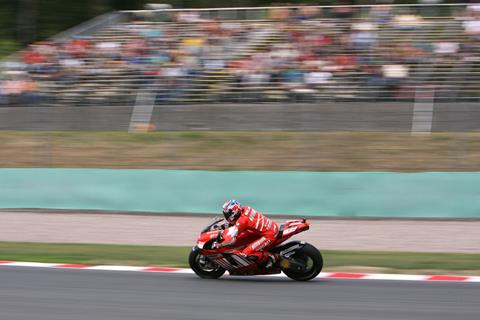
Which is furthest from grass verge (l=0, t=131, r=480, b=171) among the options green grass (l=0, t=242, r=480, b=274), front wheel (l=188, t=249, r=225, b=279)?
front wheel (l=188, t=249, r=225, b=279)

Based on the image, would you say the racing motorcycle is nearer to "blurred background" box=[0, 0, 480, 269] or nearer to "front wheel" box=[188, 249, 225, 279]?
"front wheel" box=[188, 249, 225, 279]

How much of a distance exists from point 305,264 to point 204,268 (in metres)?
1.26

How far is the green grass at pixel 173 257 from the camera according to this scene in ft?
33.5

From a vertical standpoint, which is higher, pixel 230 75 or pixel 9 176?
pixel 230 75

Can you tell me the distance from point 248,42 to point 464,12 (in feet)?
18.8

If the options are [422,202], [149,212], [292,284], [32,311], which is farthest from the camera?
[149,212]

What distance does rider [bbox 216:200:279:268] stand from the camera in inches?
354

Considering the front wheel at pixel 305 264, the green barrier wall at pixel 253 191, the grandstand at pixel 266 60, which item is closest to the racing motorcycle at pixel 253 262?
the front wheel at pixel 305 264

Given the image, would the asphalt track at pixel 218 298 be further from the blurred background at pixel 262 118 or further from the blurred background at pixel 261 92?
the blurred background at pixel 261 92

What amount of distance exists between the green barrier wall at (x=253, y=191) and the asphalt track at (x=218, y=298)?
5.98 meters

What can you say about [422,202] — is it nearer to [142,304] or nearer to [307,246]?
[307,246]

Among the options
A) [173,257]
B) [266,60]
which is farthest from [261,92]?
[173,257]

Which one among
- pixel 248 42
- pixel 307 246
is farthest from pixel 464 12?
pixel 307 246

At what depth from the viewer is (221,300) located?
7.91 metres
